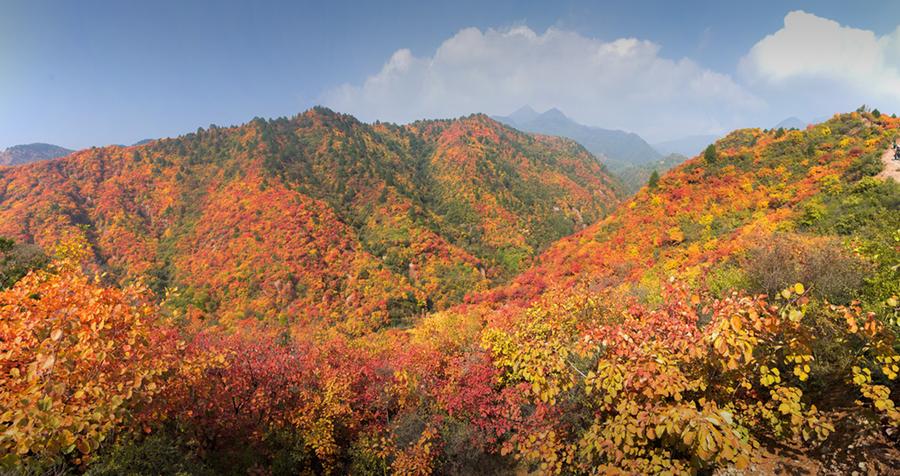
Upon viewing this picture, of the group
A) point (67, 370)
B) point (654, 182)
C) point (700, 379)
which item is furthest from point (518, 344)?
point (654, 182)

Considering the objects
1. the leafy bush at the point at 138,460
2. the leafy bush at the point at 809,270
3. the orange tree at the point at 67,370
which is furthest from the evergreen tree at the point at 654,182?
the leafy bush at the point at 138,460

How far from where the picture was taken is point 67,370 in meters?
5.31

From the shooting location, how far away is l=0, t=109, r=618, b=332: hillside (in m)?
85.2

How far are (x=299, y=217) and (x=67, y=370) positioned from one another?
10349cm

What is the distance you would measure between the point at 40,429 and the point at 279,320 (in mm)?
80798

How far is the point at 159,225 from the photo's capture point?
112562mm

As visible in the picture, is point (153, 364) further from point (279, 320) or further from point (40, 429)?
point (279, 320)

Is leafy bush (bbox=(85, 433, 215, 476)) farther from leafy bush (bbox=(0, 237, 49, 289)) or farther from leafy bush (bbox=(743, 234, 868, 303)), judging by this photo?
leafy bush (bbox=(0, 237, 49, 289))

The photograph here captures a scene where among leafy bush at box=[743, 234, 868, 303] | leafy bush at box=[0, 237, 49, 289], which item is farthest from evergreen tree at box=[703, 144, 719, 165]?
leafy bush at box=[0, 237, 49, 289]

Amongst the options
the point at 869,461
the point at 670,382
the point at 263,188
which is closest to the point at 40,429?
the point at 670,382

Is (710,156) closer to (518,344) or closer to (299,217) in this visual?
(518,344)

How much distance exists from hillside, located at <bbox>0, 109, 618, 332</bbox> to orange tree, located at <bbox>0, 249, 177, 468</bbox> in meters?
66.3

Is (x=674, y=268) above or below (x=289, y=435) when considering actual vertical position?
above

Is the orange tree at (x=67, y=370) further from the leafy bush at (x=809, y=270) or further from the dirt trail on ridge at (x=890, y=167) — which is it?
the dirt trail on ridge at (x=890, y=167)
